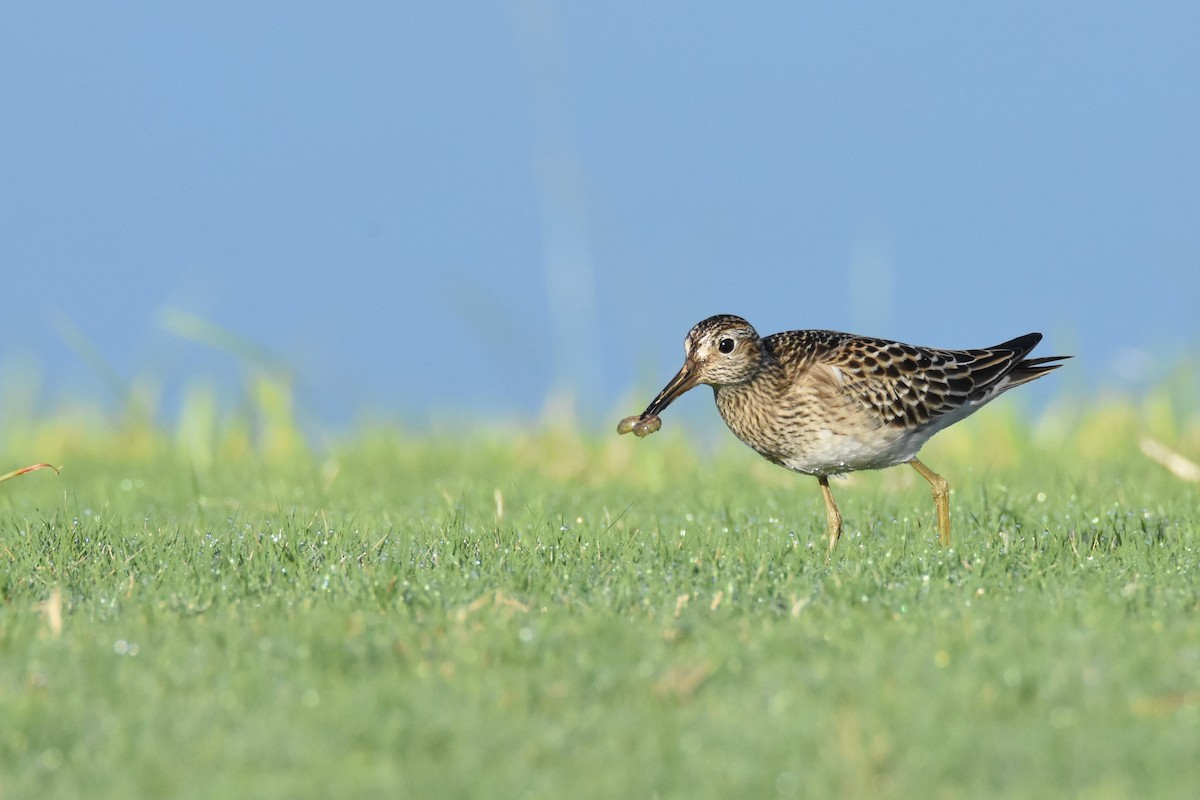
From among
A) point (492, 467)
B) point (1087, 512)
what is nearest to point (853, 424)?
point (1087, 512)

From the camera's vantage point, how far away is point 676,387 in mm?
8258

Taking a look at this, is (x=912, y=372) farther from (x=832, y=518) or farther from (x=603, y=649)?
(x=603, y=649)

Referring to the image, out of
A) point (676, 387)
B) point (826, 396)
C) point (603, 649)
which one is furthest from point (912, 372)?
point (603, 649)

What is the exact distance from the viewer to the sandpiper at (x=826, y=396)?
7.93 meters

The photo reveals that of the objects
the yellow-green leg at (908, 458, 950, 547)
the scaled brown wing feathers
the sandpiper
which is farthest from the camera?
the scaled brown wing feathers

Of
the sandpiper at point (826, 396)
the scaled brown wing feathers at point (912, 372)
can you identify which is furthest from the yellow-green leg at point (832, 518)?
the scaled brown wing feathers at point (912, 372)

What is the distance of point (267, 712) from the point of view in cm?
461

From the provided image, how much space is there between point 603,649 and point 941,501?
3562 millimetres

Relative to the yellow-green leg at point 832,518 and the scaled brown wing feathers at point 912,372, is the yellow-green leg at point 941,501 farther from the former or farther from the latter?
the yellow-green leg at point 832,518

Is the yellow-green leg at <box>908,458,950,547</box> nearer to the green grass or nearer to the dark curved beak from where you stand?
the green grass

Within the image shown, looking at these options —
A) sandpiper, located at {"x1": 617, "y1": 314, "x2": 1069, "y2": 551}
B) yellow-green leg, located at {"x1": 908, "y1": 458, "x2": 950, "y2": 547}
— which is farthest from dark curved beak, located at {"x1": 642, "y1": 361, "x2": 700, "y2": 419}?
yellow-green leg, located at {"x1": 908, "y1": 458, "x2": 950, "y2": 547}

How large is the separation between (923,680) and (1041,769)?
76 cm

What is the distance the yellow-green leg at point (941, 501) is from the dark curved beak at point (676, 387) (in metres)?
1.45

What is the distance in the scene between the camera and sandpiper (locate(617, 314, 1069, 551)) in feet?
26.0
